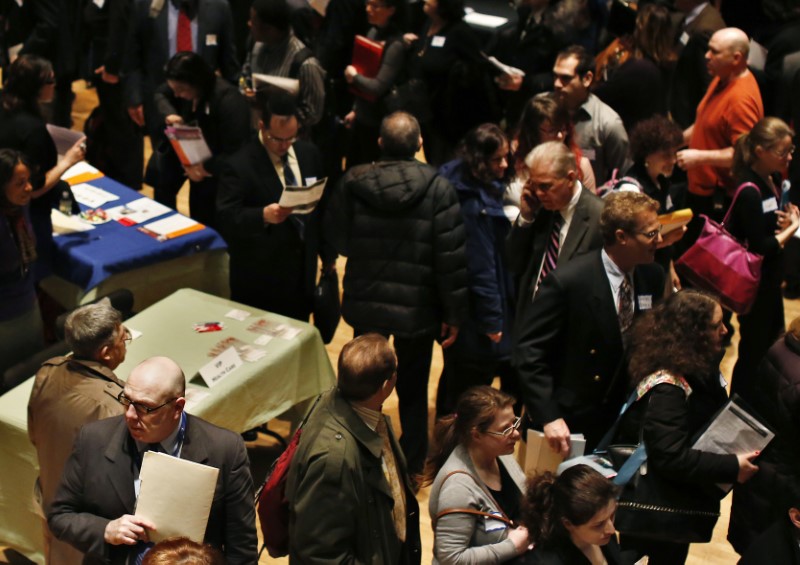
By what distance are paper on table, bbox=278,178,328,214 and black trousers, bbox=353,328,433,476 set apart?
647 millimetres

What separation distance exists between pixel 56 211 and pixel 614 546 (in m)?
3.79

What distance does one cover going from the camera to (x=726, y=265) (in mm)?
5176

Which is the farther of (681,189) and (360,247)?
(681,189)

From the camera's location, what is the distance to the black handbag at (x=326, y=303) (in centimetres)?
559

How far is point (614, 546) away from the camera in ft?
10.8

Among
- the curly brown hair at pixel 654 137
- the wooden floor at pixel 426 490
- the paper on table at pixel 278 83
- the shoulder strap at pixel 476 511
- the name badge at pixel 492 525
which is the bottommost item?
the wooden floor at pixel 426 490

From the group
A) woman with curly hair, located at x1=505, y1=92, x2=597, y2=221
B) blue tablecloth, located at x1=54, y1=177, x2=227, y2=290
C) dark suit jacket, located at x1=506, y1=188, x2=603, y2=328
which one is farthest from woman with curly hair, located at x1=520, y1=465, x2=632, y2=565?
blue tablecloth, located at x1=54, y1=177, x2=227, y2=290

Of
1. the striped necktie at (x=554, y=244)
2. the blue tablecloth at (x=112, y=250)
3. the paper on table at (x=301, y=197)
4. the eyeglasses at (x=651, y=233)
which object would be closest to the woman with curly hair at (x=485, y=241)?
the striped necktie at (x=554, y=244)

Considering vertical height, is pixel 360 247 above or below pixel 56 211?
above

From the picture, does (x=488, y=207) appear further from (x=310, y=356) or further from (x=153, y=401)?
(x=153, y=401)

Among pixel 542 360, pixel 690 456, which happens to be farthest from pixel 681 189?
pixel 690 456

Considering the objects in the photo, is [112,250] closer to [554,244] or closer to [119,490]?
[554,244]

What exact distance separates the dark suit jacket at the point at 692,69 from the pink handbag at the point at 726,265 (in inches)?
85.7

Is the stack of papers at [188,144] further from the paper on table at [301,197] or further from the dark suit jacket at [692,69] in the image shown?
the dark suit jacket at [692,69]
